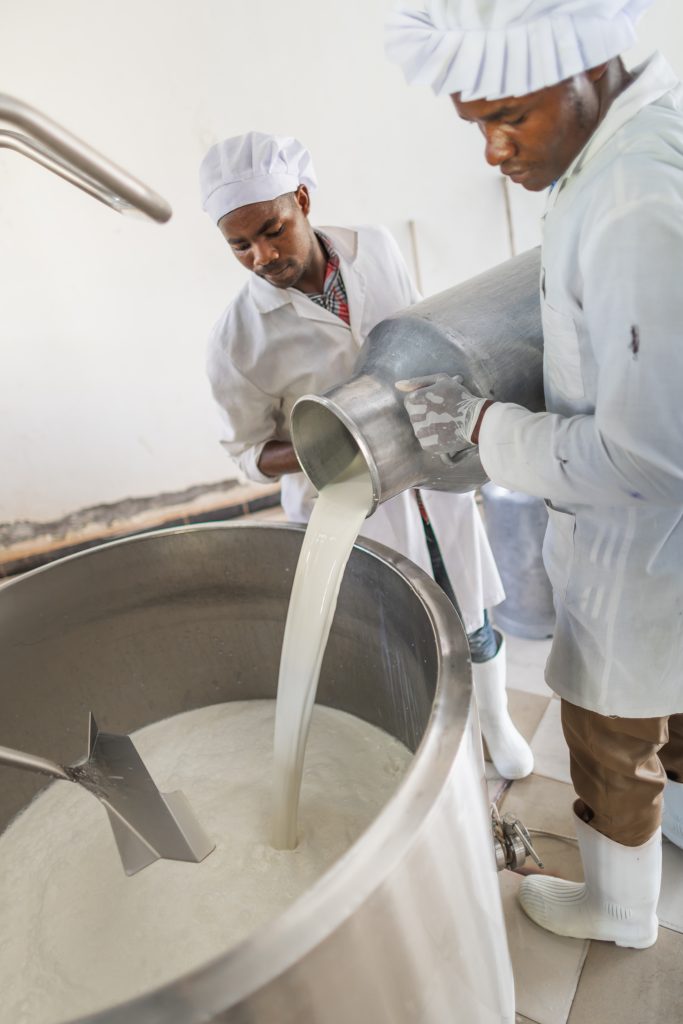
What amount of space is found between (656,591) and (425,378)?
1.18ft

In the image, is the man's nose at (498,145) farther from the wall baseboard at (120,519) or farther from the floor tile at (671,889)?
the wall baseboard at (120,519)

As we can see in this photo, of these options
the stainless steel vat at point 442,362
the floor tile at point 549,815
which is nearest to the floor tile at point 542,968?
the floor tile at point 549,815

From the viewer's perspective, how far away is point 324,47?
2131 mm

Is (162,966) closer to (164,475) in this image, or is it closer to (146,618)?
(146,618)

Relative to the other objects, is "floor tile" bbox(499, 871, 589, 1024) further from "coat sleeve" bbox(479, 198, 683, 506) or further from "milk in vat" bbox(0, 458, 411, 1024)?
"coat sleeve" bbox(479, 198, 683, 506)

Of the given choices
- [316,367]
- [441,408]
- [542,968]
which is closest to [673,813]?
[542,968]

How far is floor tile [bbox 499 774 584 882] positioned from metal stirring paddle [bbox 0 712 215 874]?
62 cm

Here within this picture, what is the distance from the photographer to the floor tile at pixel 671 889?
1060 mm

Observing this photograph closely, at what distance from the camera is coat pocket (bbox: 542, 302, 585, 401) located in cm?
70

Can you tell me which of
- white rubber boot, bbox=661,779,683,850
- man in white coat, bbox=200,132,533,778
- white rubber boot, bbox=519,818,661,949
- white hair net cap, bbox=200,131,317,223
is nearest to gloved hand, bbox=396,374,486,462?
man in white coat, bbox=200,132,533,778

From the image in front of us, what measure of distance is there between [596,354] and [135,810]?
0.79 metres

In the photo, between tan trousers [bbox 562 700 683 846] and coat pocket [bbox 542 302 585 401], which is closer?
coat pocket [bbox 542 302 585 401]

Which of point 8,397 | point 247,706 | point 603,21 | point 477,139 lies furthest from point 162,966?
point 477,139

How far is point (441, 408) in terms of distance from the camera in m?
0.80
